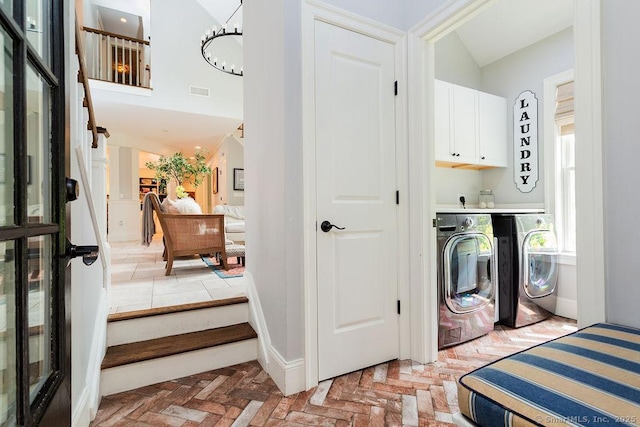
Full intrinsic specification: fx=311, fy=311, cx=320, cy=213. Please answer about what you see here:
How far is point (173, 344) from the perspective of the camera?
192 cm

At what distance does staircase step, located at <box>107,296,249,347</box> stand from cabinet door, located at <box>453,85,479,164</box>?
96.2 inches

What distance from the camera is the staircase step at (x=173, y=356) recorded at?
1.71 meters

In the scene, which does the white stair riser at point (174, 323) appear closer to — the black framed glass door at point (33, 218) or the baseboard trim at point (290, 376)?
the baseboard trim at point (290, 376)

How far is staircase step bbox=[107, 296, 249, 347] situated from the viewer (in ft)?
6.26

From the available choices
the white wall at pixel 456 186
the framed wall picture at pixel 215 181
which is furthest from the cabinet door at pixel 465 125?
the framed wall picture at pixel 215 181

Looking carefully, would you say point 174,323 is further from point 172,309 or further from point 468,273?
point 468,273

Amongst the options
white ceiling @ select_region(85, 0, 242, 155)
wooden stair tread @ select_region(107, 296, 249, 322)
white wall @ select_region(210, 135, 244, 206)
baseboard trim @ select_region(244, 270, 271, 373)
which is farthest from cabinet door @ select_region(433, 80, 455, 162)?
white wall @ select_region(210, 135, 244, 206)

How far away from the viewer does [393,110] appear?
6.66 ft

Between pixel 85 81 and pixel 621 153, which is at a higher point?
pixel 85 81

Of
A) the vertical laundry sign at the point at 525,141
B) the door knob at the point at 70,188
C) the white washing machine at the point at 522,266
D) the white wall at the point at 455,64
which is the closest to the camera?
the door knob at the point at 70,188

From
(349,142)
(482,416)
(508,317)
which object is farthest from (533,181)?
(482,416)

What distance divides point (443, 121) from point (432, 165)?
3.91 ft

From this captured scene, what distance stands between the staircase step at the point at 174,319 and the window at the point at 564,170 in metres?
3.03

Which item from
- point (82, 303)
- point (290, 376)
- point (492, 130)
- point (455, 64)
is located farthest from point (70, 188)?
point (455, 64)
